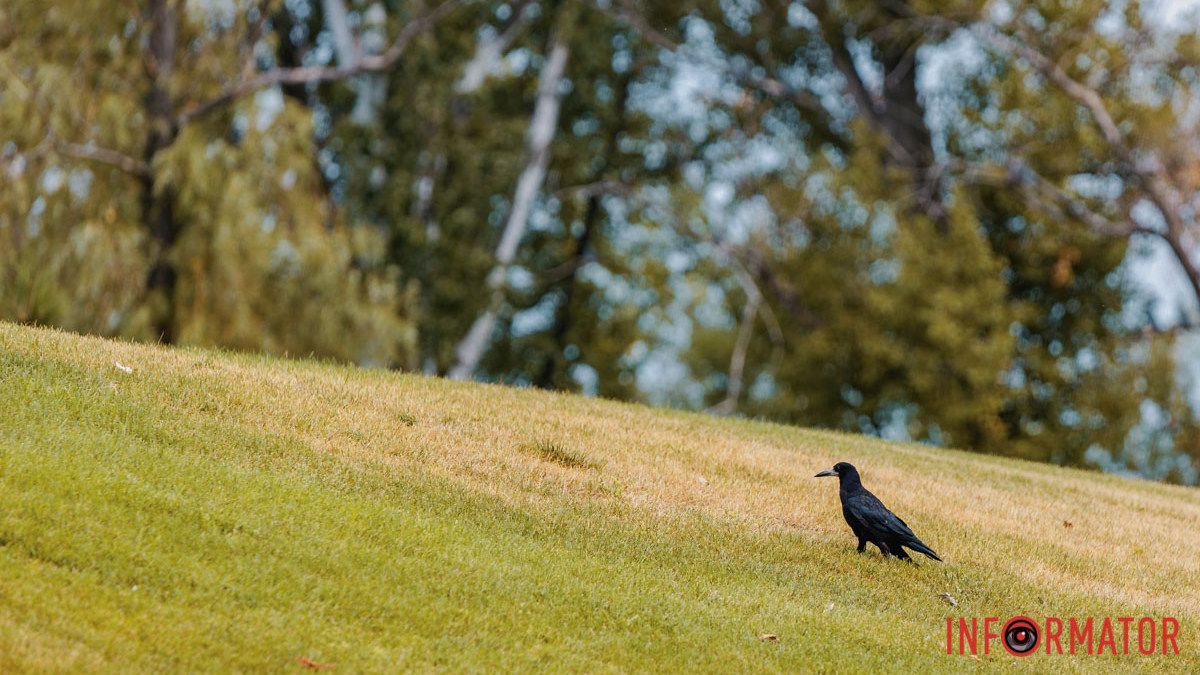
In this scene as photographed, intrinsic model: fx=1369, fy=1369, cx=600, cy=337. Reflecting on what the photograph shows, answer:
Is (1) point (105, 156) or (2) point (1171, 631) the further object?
(1) point (105, 156)

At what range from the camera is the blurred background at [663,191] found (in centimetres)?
2105

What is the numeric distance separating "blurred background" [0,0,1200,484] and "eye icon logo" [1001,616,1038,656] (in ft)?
45.3

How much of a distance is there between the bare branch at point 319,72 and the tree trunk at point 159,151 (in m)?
0.35

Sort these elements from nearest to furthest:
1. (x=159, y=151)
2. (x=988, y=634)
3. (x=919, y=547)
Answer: (x=988, y=634), (x=919, y=547), (x=159, y=151)

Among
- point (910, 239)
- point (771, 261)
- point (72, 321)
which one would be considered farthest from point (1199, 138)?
point (72, 321)

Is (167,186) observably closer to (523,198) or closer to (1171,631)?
(523,198)

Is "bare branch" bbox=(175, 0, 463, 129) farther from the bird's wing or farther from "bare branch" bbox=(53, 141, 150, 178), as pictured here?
the bird's wing

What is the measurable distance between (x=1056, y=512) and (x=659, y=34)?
2103 centimetres

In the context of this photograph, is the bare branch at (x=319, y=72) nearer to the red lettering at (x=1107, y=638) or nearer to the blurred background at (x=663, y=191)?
the blurred background at (x=663, y=191)

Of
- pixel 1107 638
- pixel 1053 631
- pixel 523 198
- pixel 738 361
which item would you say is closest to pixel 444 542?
pixel 1053 631

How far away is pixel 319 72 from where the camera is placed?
2395 cm

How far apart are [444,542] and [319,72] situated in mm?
16297

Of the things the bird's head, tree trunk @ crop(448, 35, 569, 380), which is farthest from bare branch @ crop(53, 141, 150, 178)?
the bird's head

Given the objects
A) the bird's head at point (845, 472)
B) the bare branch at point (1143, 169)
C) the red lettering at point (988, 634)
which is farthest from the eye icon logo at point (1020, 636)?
the bare branch at point (1143, 169)
